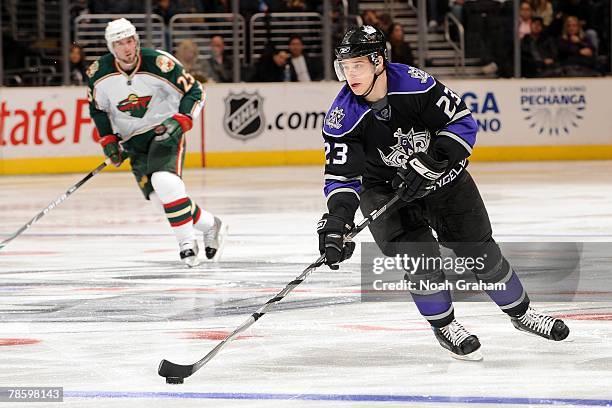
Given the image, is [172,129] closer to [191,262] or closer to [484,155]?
[191,262]

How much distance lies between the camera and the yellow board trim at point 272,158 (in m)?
12.9

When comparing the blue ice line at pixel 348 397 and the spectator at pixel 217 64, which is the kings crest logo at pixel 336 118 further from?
the spectator at pixel 217 64

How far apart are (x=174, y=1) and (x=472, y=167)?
3548 mm

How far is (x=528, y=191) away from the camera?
10391mm

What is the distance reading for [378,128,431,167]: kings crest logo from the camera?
4.15m

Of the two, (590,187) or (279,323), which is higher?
(279,323)

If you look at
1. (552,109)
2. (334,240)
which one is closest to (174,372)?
(334,240)

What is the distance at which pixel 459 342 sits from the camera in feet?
13.5

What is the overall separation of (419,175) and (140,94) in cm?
313

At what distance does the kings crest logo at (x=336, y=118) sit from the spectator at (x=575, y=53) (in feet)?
34.5

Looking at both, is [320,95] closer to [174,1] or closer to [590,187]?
[174,1]

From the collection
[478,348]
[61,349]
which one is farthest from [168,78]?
[478,348]

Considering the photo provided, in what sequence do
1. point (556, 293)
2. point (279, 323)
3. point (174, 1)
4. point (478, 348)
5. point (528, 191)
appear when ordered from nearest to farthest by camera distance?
point (478, 348), point (279, 323), point (556, 293), point (528, 191), point (174, 1)

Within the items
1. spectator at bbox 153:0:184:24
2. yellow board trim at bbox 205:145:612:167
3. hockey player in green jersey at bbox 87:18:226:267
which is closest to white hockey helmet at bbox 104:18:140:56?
hockey player in green jersey at bbox 87:18:226:267
